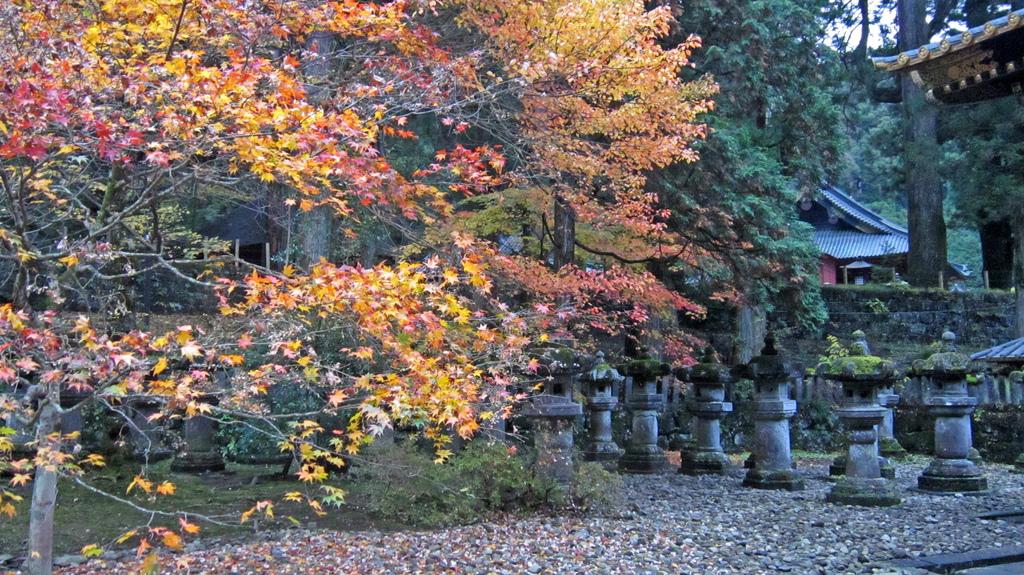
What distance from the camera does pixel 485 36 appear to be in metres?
9.47

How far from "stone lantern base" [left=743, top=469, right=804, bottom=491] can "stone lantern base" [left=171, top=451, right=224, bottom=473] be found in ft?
19.9

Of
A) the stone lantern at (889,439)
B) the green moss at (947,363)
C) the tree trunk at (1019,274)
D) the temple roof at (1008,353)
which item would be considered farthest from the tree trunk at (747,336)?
the green moss at (947,363)

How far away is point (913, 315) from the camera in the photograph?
23562mm

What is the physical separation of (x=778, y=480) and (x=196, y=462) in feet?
21.2

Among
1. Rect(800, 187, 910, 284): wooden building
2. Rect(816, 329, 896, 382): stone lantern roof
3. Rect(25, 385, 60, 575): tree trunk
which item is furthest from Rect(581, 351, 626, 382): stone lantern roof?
Rect(800, 187, 910, 284): wooden building

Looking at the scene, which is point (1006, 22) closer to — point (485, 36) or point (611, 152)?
point (611, 152)

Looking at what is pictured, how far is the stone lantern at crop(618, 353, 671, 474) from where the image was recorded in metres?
10.1

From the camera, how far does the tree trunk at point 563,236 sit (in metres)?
10.6

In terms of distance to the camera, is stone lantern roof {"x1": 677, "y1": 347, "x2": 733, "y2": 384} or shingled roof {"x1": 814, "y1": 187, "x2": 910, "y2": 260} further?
shingled roof {"x1": 814, "y1": 187, "x2": 910, "y2": 260}

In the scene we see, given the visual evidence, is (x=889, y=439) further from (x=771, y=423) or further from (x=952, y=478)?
(x=771, y=423)

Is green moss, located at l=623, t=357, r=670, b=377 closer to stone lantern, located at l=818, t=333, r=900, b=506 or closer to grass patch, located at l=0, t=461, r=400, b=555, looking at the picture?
stone lantern, located at l=818, t=333, r=900, b=506

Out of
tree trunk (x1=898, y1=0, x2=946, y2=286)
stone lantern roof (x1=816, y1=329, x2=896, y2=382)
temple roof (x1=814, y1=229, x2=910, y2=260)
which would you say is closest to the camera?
stone lantern roof (x1=816, y1=329, x2=896, y2=382)

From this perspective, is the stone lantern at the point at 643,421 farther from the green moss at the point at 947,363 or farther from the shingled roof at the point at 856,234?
the shingled roof at the point at 856,234

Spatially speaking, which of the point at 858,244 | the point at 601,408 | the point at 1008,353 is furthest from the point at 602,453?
the point at 858,244
